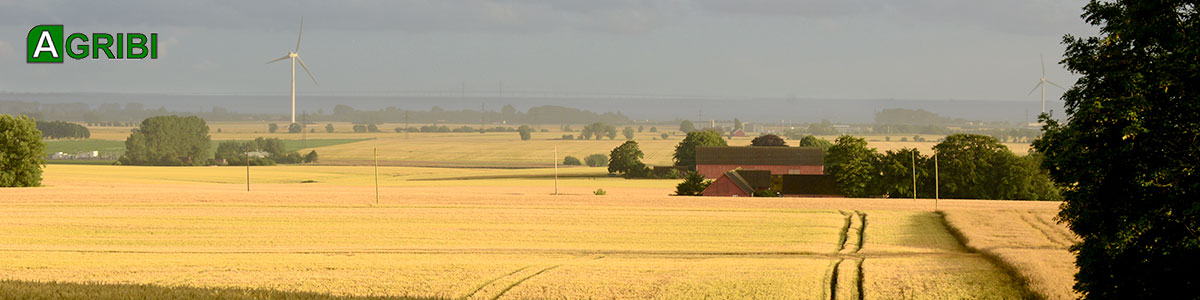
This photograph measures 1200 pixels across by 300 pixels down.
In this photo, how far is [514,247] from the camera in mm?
42844

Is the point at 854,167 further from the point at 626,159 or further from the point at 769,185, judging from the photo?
the point at 626,159

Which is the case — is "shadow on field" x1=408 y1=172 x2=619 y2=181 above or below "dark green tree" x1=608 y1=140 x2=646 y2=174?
below

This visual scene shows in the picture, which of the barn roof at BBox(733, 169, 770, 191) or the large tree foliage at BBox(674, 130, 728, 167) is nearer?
the barn roof at BBox(733, 169, 770, 191)

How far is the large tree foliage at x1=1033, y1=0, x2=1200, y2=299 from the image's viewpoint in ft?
68.7

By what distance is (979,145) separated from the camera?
287ft

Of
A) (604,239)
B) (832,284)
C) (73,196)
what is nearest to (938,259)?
(832,284)

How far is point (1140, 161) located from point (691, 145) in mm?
110144

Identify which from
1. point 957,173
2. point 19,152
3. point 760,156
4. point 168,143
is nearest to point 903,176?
point 957,173

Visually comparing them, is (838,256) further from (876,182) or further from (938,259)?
(876,182)

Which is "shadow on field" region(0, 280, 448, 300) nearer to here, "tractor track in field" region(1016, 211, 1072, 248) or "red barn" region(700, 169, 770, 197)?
"tractor track in field" region(1016, 211, 1072, 248)

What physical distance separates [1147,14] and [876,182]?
215 feet

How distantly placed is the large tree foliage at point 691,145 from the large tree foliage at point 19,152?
68257 millimetres

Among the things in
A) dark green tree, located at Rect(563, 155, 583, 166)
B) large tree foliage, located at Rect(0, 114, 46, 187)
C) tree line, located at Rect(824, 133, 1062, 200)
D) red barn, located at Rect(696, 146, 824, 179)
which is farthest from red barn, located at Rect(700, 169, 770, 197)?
dark green tree, located at Rect(563, 155, 583, 166)

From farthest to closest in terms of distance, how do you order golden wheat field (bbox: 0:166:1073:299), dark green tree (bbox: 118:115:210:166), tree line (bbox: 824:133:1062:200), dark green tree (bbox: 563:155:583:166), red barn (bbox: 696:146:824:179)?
dark green tree (bbox: 118:115:210:166) < dark green tree (bbox: 563:155:583:166) < red barn (bbox: 696:146:824:179) < tree line (bbox: 824:133:1062:200) < golden wheat field (bbox: 0:166:1073:299)
